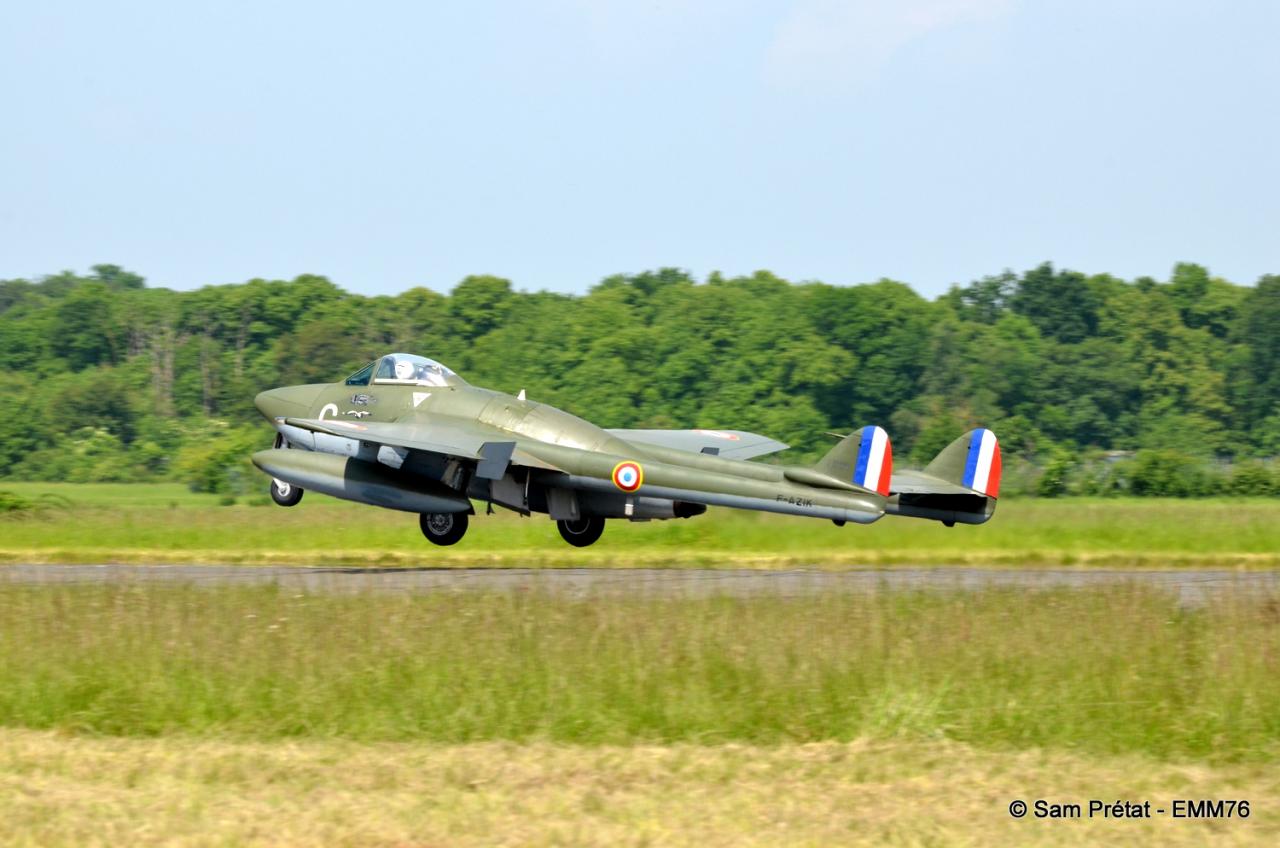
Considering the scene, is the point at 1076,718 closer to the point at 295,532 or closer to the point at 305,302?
the point at 295,532

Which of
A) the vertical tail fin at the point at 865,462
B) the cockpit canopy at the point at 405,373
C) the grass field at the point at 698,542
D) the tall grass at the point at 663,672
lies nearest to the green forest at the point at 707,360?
the grass field at the point at 698,542

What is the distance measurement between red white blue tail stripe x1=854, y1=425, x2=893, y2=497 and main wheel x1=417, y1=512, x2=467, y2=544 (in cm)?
602

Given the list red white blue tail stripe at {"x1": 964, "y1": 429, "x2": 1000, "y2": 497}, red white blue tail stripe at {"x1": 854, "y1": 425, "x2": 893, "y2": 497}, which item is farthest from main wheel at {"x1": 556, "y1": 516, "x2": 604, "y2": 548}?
red white blue tail stripe at {"x1": 964, "y1": 429, "x2": 1000, "y2": 497}

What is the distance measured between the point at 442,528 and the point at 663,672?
11819mm

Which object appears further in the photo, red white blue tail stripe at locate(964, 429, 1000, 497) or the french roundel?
red white blue tail stripe at locate(964, 429, 1000, 497)

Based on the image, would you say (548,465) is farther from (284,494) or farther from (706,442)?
(284,494)

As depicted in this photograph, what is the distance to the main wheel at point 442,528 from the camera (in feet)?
70.1

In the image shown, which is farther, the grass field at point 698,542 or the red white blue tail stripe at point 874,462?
the grass field at point 698,542

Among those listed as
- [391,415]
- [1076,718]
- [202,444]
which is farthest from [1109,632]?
[202,444]

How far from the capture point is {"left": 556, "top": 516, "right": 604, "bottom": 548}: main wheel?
21531 millimetres

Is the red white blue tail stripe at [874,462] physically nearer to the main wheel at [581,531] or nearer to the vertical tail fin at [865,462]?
the vertical tail fin at [865,462]

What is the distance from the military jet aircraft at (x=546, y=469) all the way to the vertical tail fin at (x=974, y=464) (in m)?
0.02

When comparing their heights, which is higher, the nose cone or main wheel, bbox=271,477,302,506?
the nose cone

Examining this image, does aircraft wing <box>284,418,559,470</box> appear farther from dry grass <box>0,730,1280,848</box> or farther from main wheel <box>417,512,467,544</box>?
dry grass <box>0,730,1280,848</box>
